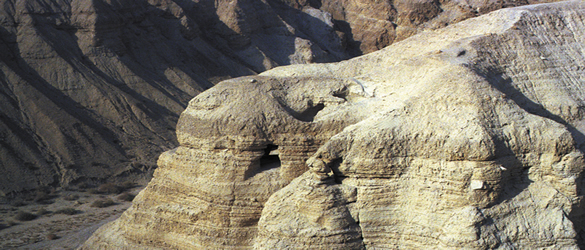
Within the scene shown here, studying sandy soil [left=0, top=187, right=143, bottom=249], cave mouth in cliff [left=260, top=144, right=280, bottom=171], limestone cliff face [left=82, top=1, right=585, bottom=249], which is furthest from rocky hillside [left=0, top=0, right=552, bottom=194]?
cave mouth in cliff [left=260, top=144, right=280, bottom=171]

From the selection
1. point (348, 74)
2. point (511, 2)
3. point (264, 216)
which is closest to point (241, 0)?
point (511, 2)

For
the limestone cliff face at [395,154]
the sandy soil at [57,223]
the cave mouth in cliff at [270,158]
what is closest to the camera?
the limestone cliff face at [395,154]

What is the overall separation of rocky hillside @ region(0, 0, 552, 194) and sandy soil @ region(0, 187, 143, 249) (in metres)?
2.20

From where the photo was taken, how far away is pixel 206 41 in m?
52.4

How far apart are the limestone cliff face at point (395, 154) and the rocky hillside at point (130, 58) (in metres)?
17.6

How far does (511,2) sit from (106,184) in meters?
36.3

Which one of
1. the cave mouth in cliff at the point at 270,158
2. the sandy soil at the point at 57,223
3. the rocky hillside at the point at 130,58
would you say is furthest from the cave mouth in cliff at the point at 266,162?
the rocky hillside at the point at 130,58

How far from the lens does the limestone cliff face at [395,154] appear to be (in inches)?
512

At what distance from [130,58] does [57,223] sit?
68.2 feet

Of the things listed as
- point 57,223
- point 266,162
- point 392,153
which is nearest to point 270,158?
point 266,162

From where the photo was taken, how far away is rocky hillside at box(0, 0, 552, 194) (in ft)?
111

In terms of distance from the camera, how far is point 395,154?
13453 mm

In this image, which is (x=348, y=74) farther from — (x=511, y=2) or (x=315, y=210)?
(x=511, y=2)

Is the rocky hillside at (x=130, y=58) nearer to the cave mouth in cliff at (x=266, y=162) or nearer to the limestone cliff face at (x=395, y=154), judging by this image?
the limestone cliff face at (x=395, y=154)
